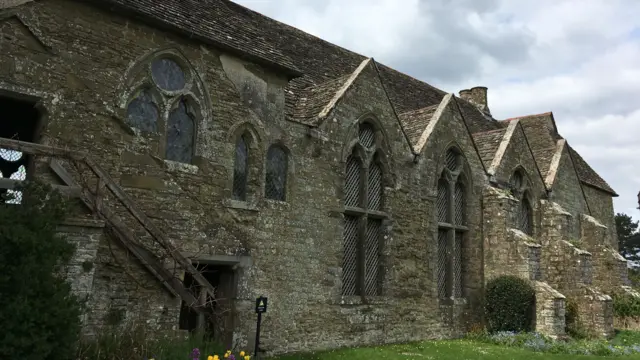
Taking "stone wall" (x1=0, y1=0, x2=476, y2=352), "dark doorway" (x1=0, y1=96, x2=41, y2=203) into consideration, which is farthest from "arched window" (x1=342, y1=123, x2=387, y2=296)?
"dark doorway" (x1=0, y1=96, x2=41, y2=203)

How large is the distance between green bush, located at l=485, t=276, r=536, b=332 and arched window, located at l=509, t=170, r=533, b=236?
343 centimetres

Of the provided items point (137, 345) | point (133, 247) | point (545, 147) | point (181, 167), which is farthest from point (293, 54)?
point (545, 147)

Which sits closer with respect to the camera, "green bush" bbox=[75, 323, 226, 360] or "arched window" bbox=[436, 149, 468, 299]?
"green bush" bbox=[75, 323, 226, 360]

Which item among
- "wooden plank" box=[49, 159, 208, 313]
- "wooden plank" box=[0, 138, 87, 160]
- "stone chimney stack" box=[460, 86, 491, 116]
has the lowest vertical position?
"wooden plank" box=[49, 159, 208, 313]

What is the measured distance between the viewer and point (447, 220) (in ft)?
55.2

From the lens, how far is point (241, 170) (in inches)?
450

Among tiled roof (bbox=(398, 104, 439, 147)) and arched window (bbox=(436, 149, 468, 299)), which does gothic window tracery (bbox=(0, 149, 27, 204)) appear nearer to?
tiled roof (bbox=(398, 104, 439, 147))

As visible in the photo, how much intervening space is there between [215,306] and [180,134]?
133 inches

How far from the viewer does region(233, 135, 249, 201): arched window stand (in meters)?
11.2

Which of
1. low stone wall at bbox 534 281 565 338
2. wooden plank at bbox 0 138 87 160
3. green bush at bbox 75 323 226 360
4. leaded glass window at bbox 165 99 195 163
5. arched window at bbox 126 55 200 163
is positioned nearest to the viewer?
wooden plank at bbox 0 138 87 160

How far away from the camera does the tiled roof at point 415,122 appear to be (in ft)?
53.5

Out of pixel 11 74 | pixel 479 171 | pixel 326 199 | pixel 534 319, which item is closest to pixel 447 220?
pixel 479 171

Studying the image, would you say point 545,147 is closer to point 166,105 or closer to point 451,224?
point 451,224

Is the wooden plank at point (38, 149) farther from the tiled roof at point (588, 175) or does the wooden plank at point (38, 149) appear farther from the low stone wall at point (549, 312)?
the tiled roof at point (588, 175)
